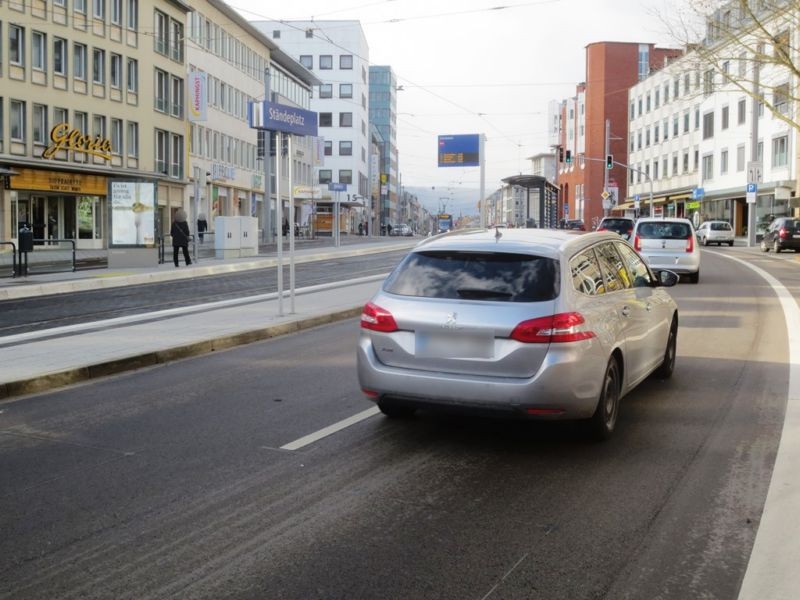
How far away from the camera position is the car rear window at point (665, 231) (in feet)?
69.8

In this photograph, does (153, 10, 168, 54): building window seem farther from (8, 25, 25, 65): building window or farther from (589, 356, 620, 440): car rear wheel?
(589, 356, 620, 440): car rear wheel

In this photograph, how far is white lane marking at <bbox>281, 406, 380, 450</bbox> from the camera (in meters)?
6.20

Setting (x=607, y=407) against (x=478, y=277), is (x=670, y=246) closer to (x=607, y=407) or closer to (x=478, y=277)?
(x=607, y=407)

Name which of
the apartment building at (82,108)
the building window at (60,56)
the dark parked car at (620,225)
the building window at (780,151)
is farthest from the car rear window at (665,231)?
the building window at (780,151)

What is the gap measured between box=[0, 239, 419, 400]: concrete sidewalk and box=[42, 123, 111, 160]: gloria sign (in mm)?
22416

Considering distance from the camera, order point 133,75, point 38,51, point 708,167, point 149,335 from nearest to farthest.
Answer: point 149,335 < point 38,51 < point 133,75 < point 708,167

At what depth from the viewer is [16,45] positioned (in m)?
39.1

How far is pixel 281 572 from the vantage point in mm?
3936

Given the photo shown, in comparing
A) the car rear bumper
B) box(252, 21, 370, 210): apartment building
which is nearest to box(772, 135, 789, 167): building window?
the car rear bumper

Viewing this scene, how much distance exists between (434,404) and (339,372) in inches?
130

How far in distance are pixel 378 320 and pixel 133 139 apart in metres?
45.5

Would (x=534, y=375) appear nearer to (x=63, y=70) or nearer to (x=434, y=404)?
(x=434, y=404)

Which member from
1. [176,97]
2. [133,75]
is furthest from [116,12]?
[176,97]

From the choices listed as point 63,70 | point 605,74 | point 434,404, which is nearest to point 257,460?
point 434,404
